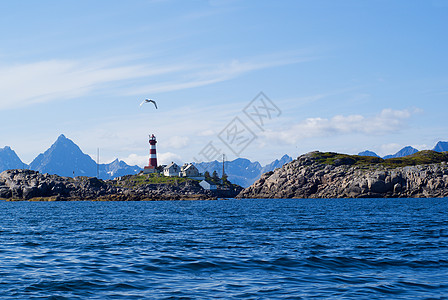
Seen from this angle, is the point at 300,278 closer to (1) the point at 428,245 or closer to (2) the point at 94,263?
(2) the point at 94,263

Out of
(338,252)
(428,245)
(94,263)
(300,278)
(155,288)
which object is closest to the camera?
(155,288)

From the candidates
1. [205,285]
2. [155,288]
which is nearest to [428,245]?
[205,285]

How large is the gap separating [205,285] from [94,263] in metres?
9.21

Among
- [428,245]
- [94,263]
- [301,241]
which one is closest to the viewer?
[94,263]

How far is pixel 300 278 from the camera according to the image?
23172mm

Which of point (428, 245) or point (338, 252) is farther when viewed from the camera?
point (428, 245)

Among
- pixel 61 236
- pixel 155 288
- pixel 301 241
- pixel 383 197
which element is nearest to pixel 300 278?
pixel 155 288

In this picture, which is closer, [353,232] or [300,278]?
[300,278]

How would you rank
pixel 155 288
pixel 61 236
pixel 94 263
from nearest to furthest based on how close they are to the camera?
pixel 155 288 < pixel 94 263 < pixel 61 236

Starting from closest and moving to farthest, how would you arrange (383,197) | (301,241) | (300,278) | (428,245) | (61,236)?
(300,278) → (428,245) → (301,241) → (61,236) → (383,197)

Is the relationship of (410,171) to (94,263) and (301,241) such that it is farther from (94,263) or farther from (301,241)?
(94,263)

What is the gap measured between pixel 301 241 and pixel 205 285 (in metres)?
17.7

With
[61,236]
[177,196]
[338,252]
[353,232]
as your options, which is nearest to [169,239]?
[61,236]

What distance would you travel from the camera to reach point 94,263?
27.6 m
